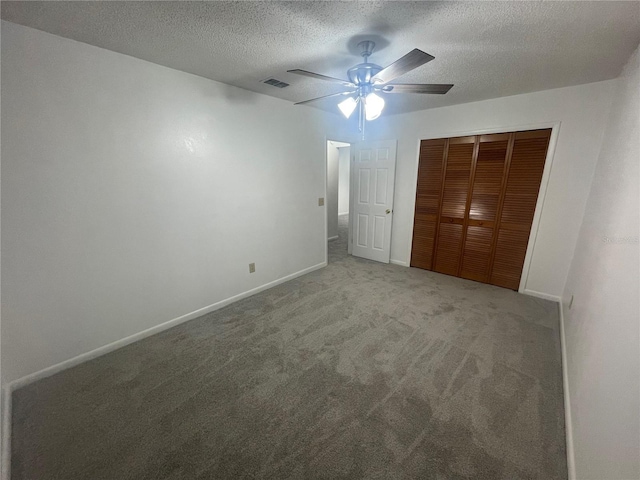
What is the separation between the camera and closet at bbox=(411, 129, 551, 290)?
2988mm

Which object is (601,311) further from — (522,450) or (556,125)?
(556,125)

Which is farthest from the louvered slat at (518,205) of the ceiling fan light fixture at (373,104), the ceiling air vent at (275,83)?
the ceiling air vent at (275,83)

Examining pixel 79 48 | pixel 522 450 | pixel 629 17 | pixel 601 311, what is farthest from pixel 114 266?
pixel 629 17

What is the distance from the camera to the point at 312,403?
5.52 ft

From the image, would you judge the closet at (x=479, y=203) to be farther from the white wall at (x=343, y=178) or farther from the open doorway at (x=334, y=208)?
the white wall at (x=343, y=178)

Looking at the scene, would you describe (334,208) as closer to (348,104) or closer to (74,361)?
(348,104)

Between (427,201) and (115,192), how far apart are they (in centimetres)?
362

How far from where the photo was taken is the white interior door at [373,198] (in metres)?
3.99

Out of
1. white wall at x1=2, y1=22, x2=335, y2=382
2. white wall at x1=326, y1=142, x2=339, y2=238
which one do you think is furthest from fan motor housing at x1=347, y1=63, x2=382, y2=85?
white wall at x1=326, y1=142, x2=339, y2=238

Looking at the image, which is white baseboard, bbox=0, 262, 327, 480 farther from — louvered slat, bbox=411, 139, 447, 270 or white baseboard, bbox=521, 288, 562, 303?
white baseboard, bbox=521, 288, 562, 303

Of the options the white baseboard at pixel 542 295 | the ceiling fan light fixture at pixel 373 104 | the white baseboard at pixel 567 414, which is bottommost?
the white baseboard at pixel 567 414

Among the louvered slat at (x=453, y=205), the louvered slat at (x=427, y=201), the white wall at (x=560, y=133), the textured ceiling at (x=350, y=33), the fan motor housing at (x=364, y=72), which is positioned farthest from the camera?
the louvered slat at (x=427, y=201)

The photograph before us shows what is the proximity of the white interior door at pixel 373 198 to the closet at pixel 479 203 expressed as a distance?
439 millimetres

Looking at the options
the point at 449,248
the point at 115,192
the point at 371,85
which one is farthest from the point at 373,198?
the point at 115,192
